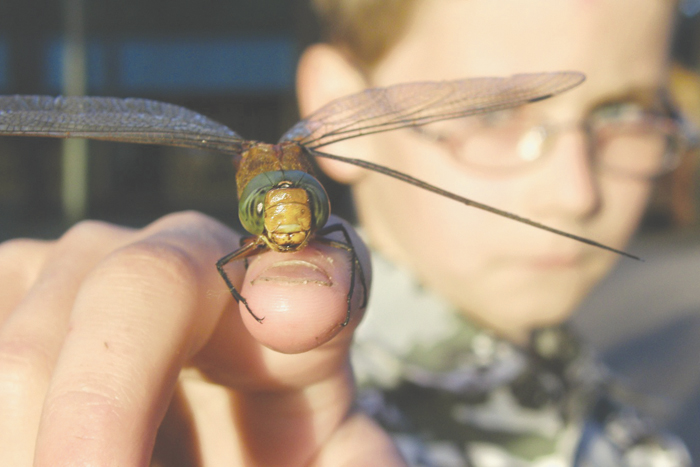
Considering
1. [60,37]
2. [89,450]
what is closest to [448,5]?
[89,450]

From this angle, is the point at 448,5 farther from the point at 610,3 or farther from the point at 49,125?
the point at 49,125

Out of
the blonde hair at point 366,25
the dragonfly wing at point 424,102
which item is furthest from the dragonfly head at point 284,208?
the blonde hair at point 366,25

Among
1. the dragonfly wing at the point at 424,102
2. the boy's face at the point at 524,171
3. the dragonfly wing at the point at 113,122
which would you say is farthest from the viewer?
the boy's face at the point at 524,171

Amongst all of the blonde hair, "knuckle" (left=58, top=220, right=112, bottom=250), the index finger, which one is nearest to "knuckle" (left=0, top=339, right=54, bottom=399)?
the index finger

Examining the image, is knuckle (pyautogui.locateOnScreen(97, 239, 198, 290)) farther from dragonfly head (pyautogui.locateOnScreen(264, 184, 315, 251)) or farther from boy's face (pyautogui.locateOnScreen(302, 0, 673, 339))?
boy's face (pyautogui.locateOnScreen(302, 0, 673, 339))

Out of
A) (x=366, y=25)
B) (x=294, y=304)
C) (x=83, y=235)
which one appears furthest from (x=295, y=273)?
(x=366, y=25)

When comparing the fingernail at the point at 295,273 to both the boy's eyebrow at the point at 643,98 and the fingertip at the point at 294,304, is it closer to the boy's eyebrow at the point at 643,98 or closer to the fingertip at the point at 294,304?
the fingertip at the point at 294,304
